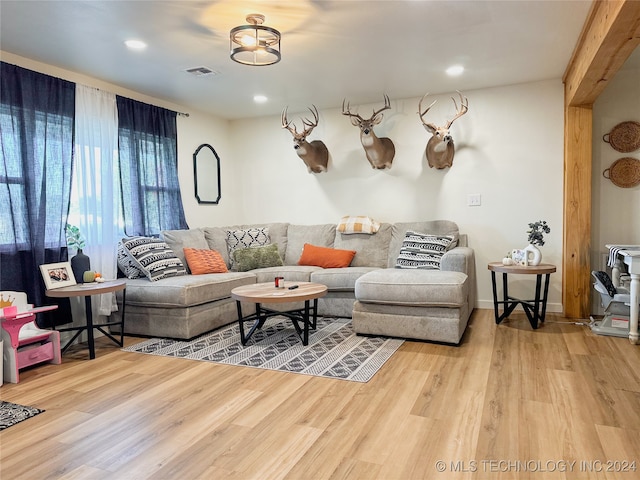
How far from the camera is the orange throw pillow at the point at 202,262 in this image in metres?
4.20

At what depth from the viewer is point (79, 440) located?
1.97 m

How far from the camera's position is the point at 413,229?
460 cm

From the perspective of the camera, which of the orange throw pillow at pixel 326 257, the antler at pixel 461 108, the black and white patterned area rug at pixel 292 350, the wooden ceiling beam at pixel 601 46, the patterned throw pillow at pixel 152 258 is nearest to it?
the wooden ceiling beam at pixel 601 46

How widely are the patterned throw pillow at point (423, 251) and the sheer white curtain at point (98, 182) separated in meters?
2.70

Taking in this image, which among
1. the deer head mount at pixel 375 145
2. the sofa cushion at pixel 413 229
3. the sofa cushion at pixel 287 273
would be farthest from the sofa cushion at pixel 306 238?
the deer head mount at pixel 375 145

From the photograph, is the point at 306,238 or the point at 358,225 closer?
the point at 358,225

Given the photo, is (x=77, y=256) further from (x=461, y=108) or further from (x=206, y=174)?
(x=461, y=108)

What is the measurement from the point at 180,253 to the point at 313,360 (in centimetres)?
200

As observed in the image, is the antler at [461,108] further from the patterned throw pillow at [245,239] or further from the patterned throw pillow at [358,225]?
the patterned throw pillow at [245,239]

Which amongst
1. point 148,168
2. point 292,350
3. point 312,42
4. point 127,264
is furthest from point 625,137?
point 127,264

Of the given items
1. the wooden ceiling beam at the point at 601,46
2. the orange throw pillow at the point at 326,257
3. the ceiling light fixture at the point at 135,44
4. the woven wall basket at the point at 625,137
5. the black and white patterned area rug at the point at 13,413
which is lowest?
the black and white patterned area rug at the point at 13,413

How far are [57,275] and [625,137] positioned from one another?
16.4ft

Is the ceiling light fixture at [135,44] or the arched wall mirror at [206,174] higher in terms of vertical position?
the ceiling light fixture at [135,44]

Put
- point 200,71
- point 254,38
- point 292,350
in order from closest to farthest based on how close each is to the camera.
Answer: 1. point 254,38
2. point 292,350
3. point 200,71
